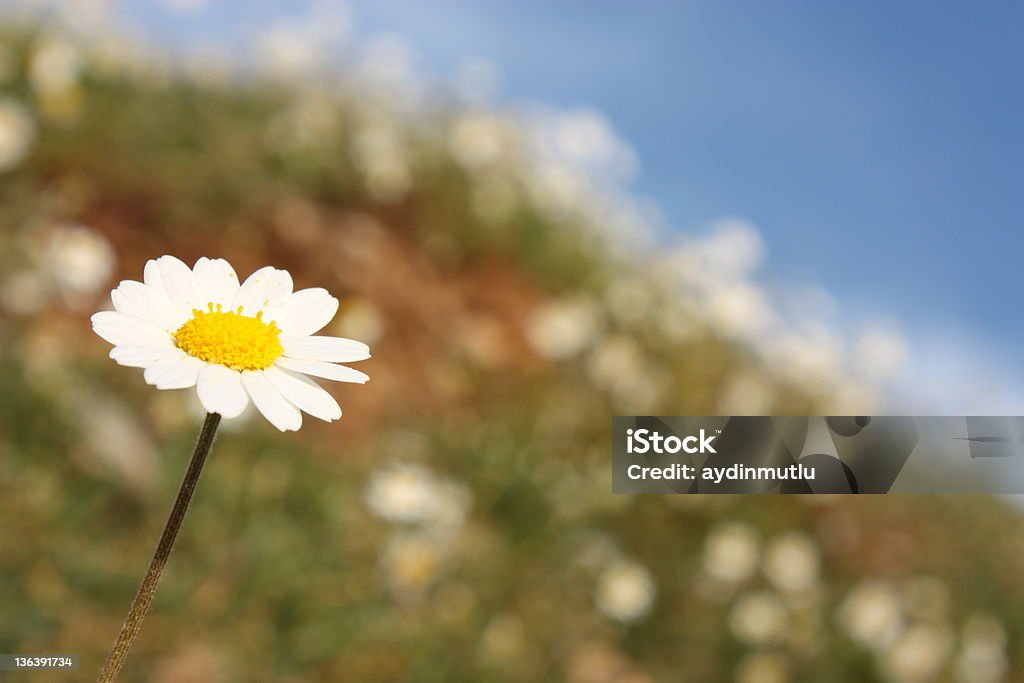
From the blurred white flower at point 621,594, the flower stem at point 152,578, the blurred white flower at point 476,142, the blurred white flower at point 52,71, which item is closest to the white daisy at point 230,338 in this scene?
the flower stem at point 152,578

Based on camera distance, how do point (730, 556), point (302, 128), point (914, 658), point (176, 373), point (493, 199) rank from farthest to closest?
1. point (493, 199)
2. point (302, 128)
3. point (914, 658)
4. point (730, 556)
5. point (176, 373)

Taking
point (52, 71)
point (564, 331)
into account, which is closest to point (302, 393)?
point (52, 71)

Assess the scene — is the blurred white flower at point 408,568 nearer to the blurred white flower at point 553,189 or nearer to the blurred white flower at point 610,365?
the blurred white flower at point 610,365

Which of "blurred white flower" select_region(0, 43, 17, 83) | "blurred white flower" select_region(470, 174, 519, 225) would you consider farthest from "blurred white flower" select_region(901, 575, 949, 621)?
"blurred white flower" select_region(0, 43, 17, 83)

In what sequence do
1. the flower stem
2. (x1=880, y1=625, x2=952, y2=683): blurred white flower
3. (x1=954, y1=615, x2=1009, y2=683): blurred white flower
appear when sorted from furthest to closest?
1. (x1=954, y1=615, x2=1009, y2=683): blurred white flower
2. (x1=880, y1=625, x2=952, y2=683): blurred white flower
3. the flower stem

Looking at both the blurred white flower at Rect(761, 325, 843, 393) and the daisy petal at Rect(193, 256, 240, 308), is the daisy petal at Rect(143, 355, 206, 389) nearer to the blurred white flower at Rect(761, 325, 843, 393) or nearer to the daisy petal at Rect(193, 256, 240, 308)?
the daisy petal at Rect(193, 256, 240, 308)

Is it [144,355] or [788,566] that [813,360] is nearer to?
[788,566]
